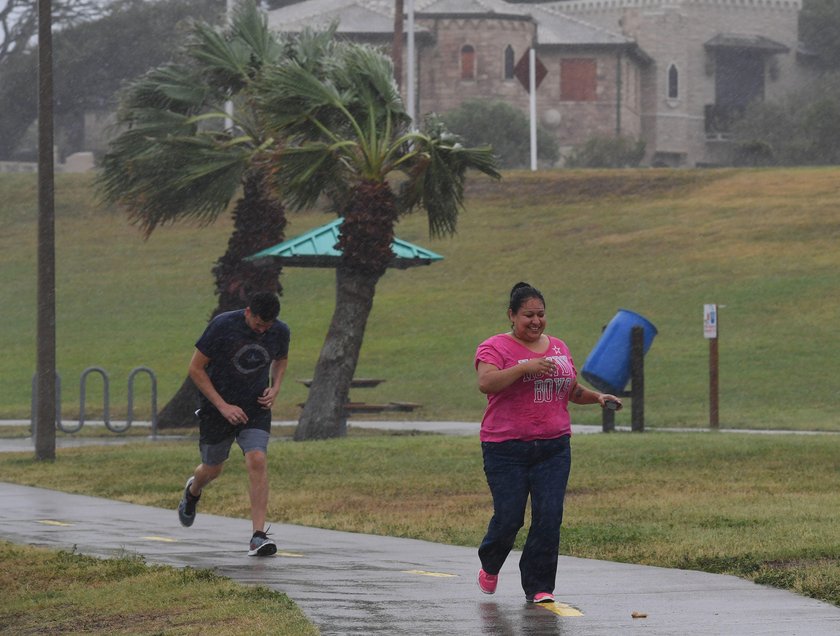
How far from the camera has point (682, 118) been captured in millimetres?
93062

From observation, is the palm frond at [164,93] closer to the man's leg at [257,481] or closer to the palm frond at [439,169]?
the palm frond at [439,169]

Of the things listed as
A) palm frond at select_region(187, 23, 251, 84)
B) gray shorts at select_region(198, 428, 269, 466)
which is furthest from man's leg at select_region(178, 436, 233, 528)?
palm frond at select_region(187, 23, 251, 84)

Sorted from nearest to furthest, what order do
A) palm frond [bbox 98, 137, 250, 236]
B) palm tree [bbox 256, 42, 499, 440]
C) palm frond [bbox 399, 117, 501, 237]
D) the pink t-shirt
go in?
the pink t-shirt, palm tree [bbox 256, 42, 499, 440], palm frond [bbox 399, 117, 501, 237], palm frond [bbox 98, 137, 250, 236]

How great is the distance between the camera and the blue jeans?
8.90 m

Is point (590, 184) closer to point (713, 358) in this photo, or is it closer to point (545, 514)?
point (713, 358)

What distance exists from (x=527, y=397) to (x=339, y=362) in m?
15.7

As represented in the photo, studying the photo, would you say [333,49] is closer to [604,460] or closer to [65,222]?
[604,460]

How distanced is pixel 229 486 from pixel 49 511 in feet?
8.02

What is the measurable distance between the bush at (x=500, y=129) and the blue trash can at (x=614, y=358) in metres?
54.3

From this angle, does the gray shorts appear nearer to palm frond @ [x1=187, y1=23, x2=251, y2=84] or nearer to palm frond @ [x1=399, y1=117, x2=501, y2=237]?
palm frond @ [x1=399, y1=117, x2=501, y2=237]

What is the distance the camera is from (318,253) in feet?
82.2

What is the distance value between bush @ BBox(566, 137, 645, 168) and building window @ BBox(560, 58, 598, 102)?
655 cm

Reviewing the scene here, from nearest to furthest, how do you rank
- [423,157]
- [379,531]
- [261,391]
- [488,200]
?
[261,391], [379,531], [423,157], [488,200]

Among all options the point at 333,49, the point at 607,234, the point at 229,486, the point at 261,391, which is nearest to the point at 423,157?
the point at 333,49
